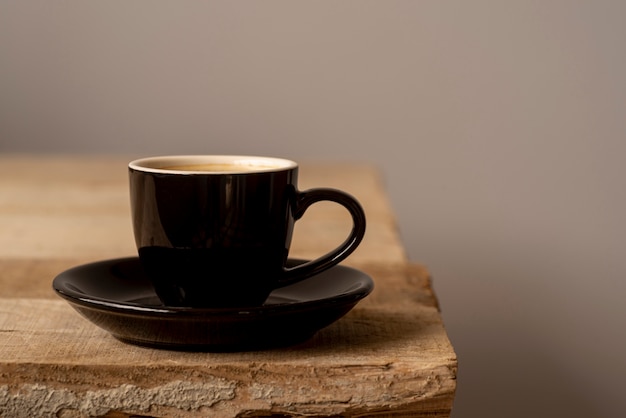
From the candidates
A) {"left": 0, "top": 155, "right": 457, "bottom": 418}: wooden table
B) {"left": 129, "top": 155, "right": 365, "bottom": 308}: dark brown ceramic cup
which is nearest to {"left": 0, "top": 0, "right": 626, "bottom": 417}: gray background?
{"left": 0, "top": 155, "right": 457, "bottom": 418}: wooden table

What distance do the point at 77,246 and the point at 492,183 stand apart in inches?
84.0

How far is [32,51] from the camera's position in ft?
9.77

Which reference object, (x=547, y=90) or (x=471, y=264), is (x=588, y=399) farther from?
(x=547, y=90)

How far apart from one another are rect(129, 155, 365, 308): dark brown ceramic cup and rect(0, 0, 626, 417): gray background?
2303 mm

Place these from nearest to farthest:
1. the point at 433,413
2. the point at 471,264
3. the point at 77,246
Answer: the point at 433,413, the point at 77,246, the point at 471,264

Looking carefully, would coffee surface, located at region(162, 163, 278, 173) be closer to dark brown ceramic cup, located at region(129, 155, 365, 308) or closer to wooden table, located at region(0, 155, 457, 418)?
dark brown ceramic cup, located at region(129, 155, 365, 308)

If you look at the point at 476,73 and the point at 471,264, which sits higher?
the point at 476,73

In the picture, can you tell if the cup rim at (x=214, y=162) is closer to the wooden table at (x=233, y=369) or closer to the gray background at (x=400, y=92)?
the wooden table at (x=233, y=369)

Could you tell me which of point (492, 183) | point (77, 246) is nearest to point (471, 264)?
point (492, 183)

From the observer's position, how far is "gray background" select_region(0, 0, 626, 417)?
2959 mm

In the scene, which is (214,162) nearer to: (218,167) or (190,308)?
(218,167)

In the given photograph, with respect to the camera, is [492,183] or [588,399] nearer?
[588,399]

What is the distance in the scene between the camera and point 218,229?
0.61m

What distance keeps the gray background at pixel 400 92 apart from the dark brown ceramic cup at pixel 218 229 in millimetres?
2303
